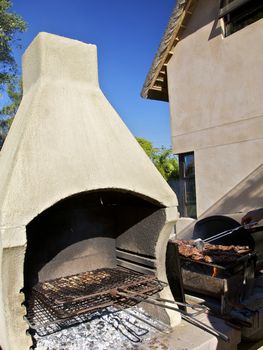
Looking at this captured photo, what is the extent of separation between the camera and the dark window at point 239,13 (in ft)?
24.6

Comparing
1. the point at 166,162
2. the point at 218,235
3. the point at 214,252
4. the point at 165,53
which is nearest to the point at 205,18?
the point at 165,53

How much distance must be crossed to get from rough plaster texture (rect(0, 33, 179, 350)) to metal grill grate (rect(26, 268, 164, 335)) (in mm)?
281

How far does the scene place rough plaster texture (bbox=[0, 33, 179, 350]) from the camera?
2412 millimetres

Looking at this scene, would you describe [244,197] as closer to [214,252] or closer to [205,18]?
[214,252]

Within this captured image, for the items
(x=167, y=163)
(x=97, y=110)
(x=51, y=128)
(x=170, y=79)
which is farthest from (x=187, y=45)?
(x=51, y=128)

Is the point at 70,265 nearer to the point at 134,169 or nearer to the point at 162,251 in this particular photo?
the point at 162,251

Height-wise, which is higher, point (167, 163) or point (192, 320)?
point (167, 163)

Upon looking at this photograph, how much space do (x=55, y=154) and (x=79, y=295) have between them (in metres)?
1.26

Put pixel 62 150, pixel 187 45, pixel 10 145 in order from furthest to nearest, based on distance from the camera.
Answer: pixel 187 45 → pixel 10 145 → pixel 62 150

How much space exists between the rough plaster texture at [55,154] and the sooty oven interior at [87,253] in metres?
0.24

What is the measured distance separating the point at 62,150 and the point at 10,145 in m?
0.61

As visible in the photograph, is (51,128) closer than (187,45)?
Yes

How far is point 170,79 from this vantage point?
9352 mm

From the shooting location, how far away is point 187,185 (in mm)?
9148
